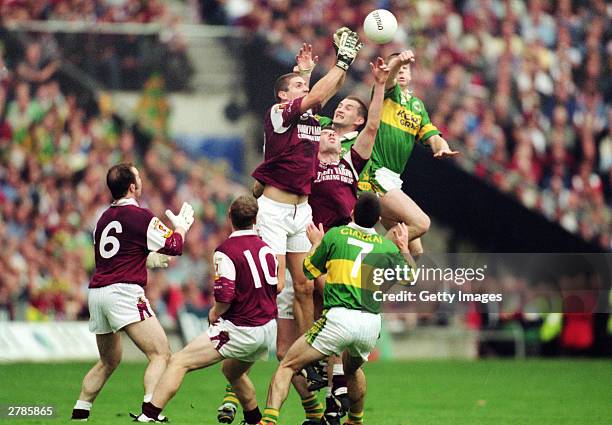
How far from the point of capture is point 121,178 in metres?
12.2

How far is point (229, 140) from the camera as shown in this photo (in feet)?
85.8

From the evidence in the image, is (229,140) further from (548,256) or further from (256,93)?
(548,256)

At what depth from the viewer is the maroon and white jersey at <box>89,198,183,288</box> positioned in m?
12.3

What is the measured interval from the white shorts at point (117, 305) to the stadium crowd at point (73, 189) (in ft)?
34.2

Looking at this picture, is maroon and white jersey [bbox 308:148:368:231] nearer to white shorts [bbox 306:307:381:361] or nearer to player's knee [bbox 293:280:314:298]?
player's knee [bbox 293:280:314:298]

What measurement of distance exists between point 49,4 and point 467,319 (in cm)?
984

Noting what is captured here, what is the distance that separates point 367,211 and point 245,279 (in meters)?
1.18

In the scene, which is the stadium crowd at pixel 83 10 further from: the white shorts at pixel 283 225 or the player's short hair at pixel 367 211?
the player's short hair at pixel 367 211

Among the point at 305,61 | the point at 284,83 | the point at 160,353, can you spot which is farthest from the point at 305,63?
the point at 160,353

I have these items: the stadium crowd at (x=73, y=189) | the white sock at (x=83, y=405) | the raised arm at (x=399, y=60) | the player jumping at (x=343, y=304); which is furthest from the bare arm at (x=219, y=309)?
the stadium crowd at (x=73, y=189)

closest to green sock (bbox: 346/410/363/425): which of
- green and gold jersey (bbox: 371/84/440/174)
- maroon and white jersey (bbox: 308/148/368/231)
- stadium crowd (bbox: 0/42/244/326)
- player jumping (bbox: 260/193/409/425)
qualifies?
player jumping (bbox: 260/193/409/425)

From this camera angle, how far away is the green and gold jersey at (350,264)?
11516 mm

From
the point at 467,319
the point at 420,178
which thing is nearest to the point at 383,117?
the point at 420,178

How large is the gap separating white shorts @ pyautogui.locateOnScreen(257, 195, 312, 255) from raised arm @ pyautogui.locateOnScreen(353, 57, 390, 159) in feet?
2.55
